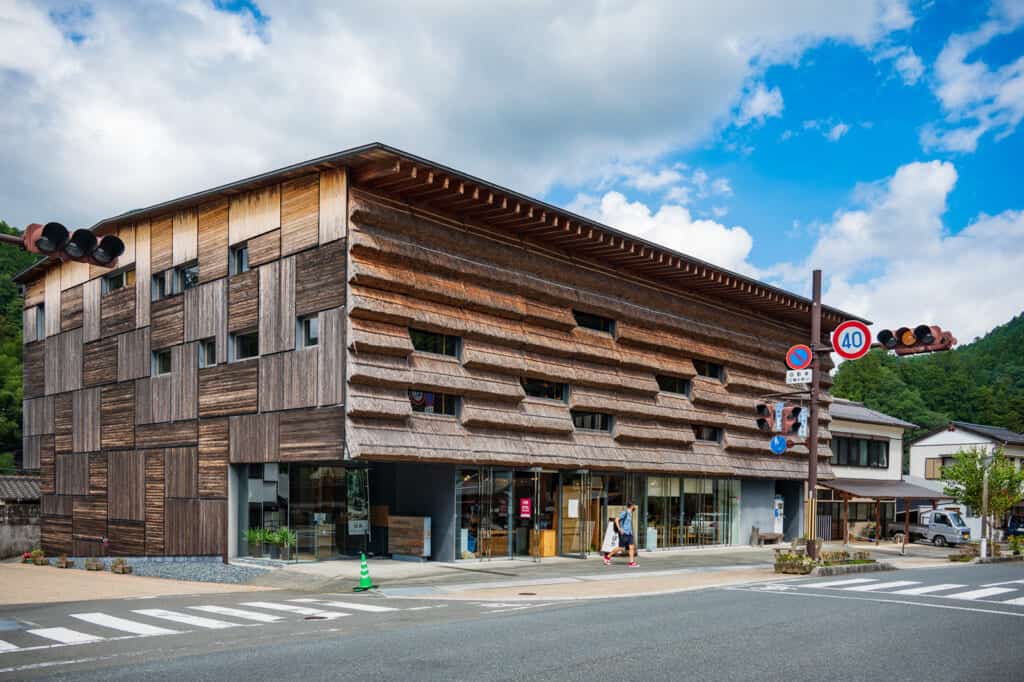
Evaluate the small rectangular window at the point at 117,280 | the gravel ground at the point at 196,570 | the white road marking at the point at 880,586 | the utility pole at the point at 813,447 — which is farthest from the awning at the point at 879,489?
the small rectangular window at the point at 117,280

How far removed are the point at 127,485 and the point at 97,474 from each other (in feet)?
7.61

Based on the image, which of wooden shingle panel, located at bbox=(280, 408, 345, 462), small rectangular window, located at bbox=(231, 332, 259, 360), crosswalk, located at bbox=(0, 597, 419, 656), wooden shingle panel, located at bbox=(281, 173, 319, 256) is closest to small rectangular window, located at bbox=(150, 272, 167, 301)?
small rectangular window, located at bbox=(231, 332, 259, 360)

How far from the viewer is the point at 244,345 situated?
26.7 meters

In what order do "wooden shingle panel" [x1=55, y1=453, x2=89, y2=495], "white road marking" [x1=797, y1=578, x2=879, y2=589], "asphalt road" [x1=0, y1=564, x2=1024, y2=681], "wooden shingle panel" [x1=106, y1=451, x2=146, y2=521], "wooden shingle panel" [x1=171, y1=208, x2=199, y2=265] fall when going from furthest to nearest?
"wooden shingle panel" [x1=55, y1=453, x2=89, y2=495] < "wooden shingle panel" [x1=106, y1=451, x2=146, y2=521] < "wooden shingle panel" [x1=171, y1=208, x2=199, y2=265] < "white road marking" [x1=797, y1=578, x2=879, y2=589] < "asphalt road" [x1=0, y1=564, x2=1024, y2=681]

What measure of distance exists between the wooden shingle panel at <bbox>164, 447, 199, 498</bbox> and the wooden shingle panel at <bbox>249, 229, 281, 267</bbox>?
21.4ft

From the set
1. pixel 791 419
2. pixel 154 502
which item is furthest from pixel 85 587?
pixel 791 419

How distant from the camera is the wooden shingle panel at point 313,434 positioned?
2303cm

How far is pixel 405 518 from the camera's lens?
26.4 meters

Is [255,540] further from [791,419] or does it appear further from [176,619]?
[791,419]

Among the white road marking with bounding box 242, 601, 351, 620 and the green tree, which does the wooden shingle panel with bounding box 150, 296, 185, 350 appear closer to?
the white road marking with bounding box 242, 601, 351, 620

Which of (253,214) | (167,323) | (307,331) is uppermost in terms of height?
(253,214)

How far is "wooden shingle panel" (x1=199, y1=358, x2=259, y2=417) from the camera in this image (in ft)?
84.7

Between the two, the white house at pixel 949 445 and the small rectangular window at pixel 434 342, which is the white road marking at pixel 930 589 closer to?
the small rectangular window at pixel 434 342

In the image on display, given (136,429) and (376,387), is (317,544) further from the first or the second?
(136,429)
